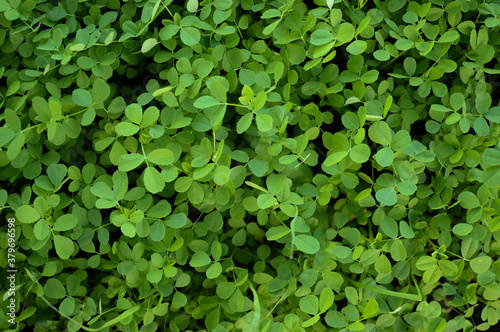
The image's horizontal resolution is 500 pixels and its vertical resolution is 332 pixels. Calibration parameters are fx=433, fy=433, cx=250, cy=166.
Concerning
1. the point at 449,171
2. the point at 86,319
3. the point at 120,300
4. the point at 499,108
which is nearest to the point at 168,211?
the point at 120,300

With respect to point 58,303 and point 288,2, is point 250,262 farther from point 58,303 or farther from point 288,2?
point 288,2

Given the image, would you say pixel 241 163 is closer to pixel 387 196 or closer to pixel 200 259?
pixel 200 259

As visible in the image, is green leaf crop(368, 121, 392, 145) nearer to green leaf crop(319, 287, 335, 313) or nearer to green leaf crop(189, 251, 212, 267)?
green leaf crop(319, 287, 335, 313)

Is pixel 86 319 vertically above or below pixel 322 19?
below

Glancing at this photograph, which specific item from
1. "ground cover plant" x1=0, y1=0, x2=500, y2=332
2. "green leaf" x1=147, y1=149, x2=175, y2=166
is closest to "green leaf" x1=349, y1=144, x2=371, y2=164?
"ground cover plant" x1=0, y1=0, x2=500, y2=332

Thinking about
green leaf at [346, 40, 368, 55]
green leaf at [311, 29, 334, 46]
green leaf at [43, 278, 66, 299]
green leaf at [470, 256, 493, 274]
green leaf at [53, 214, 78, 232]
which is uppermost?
green leaf at [311, 29, 334, 46]

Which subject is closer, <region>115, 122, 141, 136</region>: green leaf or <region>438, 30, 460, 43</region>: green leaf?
<region>115, 122, 141, 136</region>: green leaf

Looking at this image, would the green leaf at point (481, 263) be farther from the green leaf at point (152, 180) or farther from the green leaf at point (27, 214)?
the green leaf at point (27, 214)
